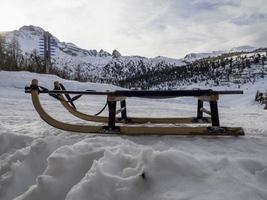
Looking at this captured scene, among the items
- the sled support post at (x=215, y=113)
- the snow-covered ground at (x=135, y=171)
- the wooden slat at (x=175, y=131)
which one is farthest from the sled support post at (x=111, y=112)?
the sled support post at (x=215, y=113)

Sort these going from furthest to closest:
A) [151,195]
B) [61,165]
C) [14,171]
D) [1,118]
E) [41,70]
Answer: [41,70] → [1,118] → [14,171] → [61,165] → [151,195]

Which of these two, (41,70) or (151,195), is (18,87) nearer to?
(41,70)

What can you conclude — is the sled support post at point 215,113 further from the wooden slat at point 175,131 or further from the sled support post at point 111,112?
the sled support post at point 111,112

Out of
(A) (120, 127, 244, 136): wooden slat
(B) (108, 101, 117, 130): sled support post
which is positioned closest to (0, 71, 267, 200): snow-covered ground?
(A) (120, 127, 244, 136): wooden slat

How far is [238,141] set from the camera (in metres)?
3.02

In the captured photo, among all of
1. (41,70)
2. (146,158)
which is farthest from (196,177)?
(41,70)

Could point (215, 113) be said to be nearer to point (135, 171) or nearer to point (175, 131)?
point (175, 131)

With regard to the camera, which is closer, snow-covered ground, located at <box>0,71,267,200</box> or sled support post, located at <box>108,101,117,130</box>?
snow-covered ground, located at <box>0,71,267,200</box>

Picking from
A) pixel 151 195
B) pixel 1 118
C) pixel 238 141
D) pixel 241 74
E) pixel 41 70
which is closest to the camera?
pixel 151 195

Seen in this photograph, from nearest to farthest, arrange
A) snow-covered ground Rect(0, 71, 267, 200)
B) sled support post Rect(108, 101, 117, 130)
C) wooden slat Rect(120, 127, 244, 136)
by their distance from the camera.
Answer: snow-covered ground Rect(0, 71, 267, 200)
wooden slat Rect(120, 127, 244, 136)
sled support post Rect(108, 101, 117, 130)

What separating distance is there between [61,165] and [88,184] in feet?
1.28

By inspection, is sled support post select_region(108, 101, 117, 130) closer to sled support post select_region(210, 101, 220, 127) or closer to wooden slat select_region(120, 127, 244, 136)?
wooden slat select_region(120, 127, 244, 136)

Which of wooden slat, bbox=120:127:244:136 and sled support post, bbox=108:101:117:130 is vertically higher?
sled support post, bbox=108:101:117:130

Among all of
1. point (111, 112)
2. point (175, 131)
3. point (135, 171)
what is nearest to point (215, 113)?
point (175, 131)
